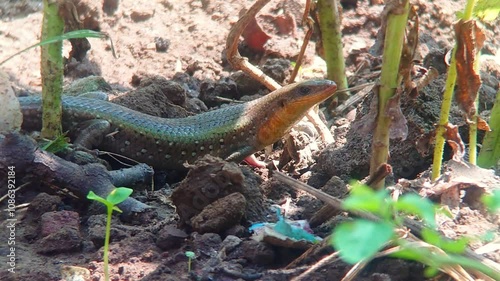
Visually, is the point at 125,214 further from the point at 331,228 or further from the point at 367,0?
the point at 367,0

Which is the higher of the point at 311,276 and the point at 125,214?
the point at 311,276

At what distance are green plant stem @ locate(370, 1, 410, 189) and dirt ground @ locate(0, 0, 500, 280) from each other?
26 cm

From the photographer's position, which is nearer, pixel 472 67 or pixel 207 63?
pixel 472 67

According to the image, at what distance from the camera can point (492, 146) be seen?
10.9 ft

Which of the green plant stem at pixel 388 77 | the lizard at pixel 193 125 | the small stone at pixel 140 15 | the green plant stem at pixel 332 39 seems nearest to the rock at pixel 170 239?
the green plant stem at pixel 388 77

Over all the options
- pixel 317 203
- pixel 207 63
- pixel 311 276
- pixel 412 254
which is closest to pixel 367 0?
pixel 207 63

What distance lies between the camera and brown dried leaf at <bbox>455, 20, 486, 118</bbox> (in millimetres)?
2756

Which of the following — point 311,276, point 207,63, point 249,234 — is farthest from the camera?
point 207,63

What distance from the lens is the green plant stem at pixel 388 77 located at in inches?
104

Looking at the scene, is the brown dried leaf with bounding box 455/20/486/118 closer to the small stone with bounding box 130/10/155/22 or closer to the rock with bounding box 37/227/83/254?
the rock with bounding box 37/227/83/254

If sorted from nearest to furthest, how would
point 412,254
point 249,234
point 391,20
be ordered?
point 412,254, point 391,20, point 249,234

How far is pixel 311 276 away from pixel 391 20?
1.06 m

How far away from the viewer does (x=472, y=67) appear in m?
2.82

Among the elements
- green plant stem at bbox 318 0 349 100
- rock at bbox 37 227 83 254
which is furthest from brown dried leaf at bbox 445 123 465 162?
green plant stem at bbox 318 0 349 100
